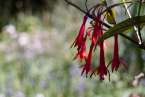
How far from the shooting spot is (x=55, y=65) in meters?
6.55

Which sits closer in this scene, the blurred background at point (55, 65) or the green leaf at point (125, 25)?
the green leaf at point (125, 25)

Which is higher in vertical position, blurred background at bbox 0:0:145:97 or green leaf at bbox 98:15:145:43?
blurred background at bbox 0:0:145:97

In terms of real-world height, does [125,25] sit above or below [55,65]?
below

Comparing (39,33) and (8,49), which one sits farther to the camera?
(39,33)

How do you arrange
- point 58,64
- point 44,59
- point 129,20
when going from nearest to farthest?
1. point 129,20
2. point 58,64
3. point 44,59

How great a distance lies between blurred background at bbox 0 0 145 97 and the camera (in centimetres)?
466

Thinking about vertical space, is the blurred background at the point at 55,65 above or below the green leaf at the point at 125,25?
above

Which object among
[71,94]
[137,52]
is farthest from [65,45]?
[137,52]

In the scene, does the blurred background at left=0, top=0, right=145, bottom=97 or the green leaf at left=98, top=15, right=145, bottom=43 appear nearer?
the green leaf at left=98, top=15, right=145, bottom=43

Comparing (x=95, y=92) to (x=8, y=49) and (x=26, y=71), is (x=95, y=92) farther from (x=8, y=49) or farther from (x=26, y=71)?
(x=8, y=49)

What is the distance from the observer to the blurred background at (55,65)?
466 centimetres

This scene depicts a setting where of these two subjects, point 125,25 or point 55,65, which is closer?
point 125,25

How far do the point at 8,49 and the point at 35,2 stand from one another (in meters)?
4.89

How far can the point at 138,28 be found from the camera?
1.70 m
